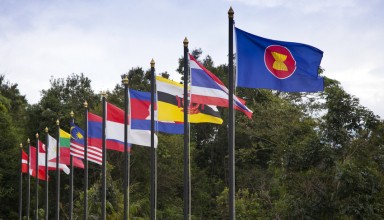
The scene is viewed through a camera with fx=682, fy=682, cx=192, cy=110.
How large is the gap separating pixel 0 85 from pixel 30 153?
50.6 metres

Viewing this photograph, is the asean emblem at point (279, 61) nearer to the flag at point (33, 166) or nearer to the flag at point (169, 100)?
the flag at point (169, 100)

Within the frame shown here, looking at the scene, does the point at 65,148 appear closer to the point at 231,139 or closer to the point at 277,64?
the point at 231,139

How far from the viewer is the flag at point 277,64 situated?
14914 mm

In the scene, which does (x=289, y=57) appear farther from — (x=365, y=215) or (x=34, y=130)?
(x=34, y=130)

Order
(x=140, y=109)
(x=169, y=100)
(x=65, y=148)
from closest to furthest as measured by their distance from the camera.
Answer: (x=169, y=100) → (x=140, y=109) → (x=65, y=148)

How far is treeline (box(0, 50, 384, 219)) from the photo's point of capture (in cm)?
3086

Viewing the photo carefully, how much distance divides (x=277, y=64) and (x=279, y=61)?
0.08 metres

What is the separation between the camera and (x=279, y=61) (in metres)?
15.1

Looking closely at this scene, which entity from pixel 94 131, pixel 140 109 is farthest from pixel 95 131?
pixel 140 109

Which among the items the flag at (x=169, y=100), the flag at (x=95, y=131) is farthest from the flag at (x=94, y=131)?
the flag at (x=169, y=100)

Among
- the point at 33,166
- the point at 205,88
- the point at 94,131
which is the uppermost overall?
the point at 205,88

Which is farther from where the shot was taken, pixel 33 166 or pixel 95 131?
pixel 33 166

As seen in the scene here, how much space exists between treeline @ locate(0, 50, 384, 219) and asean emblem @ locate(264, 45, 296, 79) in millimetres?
14775

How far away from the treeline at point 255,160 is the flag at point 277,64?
48.3 ft
